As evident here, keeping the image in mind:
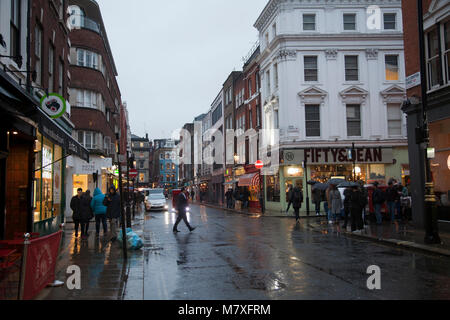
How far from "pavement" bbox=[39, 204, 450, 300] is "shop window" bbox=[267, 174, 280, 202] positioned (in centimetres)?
1759

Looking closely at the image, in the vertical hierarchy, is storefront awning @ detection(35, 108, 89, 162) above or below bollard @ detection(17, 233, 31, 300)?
above

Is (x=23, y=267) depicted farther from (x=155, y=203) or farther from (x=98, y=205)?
(x=155, y=203)

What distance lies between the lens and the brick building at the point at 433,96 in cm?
1491

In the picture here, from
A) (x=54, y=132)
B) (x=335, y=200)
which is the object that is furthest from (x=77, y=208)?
(x=335, y=200)

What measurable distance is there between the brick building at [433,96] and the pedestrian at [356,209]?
227 centimetres

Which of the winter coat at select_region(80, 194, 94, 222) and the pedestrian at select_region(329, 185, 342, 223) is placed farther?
the pedestrian at select_region(329, 185, 342, 223)

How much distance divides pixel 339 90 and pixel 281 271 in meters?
24.2

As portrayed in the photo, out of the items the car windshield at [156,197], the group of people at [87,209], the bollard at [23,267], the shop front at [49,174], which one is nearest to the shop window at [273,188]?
the car windshield at [156,197]

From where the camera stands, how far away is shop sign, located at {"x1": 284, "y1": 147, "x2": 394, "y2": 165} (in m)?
30.1

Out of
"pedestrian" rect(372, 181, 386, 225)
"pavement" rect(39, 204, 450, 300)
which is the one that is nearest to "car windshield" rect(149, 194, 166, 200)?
"pedestrian" rect(372, 181, 386, 225)

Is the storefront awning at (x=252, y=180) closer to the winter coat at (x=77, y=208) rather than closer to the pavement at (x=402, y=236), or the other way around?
the pavement at (x=402, y=236)

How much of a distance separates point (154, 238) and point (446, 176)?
434 inches

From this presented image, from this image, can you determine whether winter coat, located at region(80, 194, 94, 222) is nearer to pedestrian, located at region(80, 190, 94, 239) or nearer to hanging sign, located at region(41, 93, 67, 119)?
pedestrian, located at region(80, 190, 94, 239)
